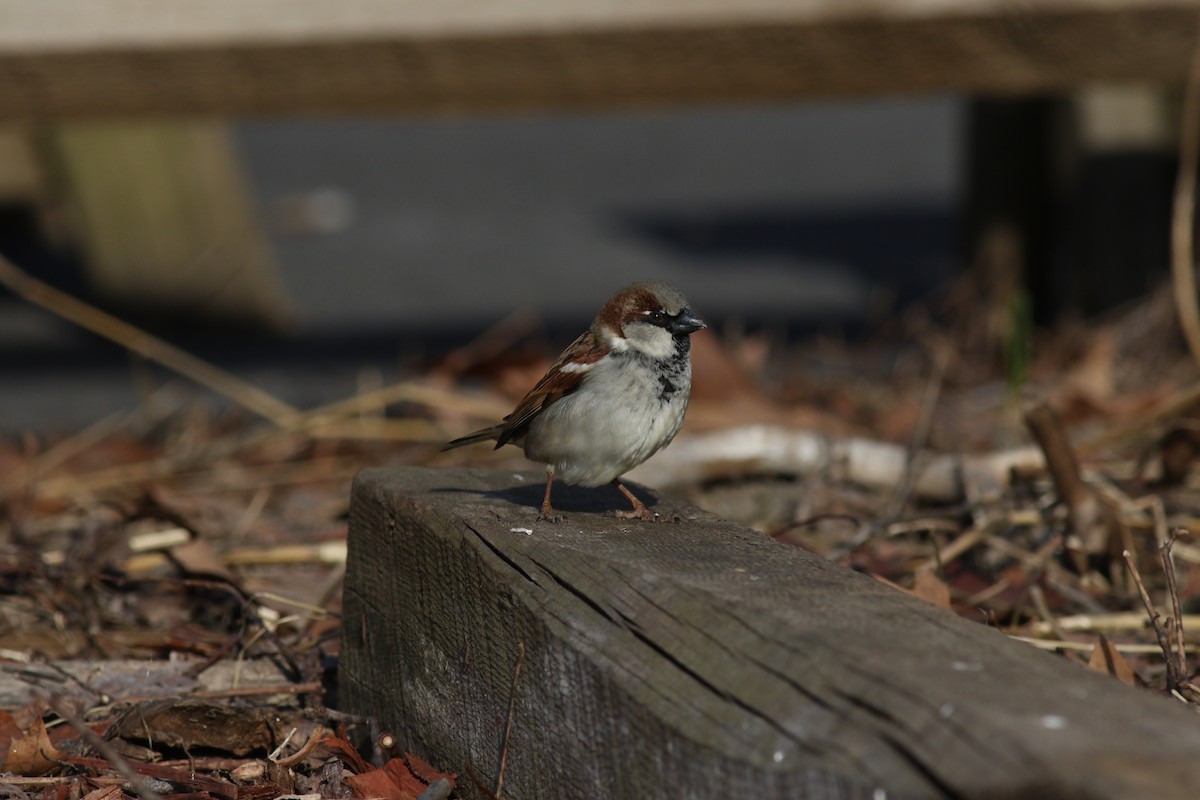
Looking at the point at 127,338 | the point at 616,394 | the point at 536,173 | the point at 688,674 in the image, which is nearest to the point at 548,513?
the point at 616,394

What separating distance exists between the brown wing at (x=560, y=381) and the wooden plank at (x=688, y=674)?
23cm

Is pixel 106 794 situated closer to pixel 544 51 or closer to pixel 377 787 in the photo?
pixel 377 787

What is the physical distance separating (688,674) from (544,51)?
2494mm

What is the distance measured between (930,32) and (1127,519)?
141 centimetres

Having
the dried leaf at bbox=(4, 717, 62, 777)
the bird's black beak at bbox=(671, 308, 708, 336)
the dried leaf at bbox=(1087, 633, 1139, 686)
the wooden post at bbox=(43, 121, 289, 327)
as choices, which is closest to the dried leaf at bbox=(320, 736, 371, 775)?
the dried leaf at bbox=(4, 717, 62, 777)

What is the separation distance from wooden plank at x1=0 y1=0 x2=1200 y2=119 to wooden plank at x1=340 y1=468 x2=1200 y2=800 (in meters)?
1.60

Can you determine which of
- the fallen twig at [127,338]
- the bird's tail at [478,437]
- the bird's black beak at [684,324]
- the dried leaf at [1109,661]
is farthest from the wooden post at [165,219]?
the dried leaf at [1109,661]

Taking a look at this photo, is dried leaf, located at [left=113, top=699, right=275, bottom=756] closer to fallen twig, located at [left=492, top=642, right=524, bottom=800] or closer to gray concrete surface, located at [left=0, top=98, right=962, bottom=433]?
fallen twig, located at [left=492, top=642, right=524, bottom=800]

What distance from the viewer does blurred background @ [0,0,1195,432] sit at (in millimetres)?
3898

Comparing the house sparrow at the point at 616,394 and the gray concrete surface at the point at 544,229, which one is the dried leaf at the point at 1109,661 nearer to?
the house sparrow at the point at 616,394

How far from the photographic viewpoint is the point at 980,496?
351 cm

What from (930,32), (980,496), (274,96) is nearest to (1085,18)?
(930,32)

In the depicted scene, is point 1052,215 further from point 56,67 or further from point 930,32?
point 56,67

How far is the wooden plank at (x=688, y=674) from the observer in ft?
4.73
